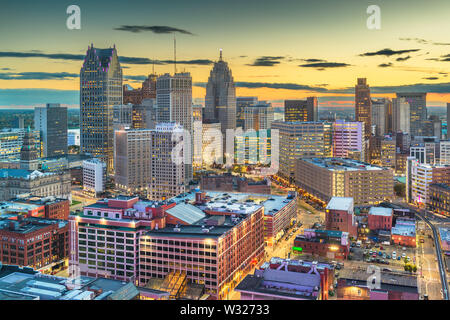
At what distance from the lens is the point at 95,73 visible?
4191cm

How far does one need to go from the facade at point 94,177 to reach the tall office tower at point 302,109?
2900 cm

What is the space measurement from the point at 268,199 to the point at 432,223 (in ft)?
25.3

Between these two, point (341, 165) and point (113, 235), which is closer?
point (113, 235)

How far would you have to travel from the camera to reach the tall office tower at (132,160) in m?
30.2

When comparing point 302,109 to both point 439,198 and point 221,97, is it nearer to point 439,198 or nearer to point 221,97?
point 221,97

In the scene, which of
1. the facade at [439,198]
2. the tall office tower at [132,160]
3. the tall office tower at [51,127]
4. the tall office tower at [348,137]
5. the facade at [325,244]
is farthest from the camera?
the tall office tower at [51,127]

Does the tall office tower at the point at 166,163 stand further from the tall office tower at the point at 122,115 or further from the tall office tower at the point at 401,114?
the tall office tower at the point at 401,114

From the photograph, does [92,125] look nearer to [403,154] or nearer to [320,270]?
[403,154]

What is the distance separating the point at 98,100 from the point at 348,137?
22.1 meters

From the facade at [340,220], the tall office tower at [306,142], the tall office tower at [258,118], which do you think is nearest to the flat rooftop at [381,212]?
the facade at [340,220]

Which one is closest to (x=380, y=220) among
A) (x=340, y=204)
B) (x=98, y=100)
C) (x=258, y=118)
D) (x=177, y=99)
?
(x=340, y=204)

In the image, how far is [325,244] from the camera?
1669 cm
